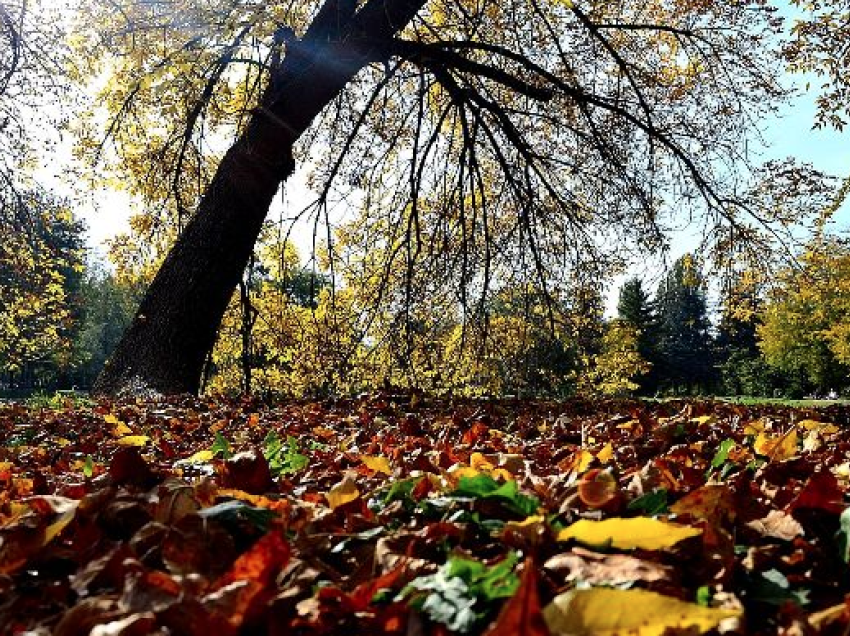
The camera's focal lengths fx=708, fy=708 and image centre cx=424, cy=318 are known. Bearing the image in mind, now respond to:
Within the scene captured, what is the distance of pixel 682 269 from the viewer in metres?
7.95

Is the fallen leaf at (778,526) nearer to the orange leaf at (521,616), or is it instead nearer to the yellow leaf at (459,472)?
the yellow leaf at (459,472)

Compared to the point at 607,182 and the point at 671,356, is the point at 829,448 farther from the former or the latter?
the point at 671,356

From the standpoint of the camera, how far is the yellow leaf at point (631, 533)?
85 centimetres

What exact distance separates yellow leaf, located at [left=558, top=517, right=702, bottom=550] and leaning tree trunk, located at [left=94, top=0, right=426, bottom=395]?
499 centimetres

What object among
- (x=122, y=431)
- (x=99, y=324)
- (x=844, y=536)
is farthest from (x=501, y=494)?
(x=99, y=324)

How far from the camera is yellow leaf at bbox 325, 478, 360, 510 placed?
1.20m

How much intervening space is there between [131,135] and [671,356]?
5486 cm

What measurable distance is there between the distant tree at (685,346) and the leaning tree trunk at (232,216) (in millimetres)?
43281

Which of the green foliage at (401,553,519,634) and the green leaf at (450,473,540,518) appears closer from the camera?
the green foliage at (401,553,519,634)

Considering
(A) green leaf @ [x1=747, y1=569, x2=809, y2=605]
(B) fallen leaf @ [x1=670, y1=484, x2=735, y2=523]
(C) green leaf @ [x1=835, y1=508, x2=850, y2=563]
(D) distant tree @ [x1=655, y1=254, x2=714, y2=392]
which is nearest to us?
(A) green leaf @ [x1=747, y1=569, x2=809, y2=605]

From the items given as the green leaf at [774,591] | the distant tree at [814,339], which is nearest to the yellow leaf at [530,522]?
the green leaf at [774,591]

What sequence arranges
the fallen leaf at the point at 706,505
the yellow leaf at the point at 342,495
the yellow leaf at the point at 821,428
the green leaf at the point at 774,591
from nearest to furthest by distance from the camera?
the green leaf at the point at 774,591
the fallen leaf at the point at 706,505
the yellow leaf at the point at 342,495
the yellow leaf at the point at 821,428

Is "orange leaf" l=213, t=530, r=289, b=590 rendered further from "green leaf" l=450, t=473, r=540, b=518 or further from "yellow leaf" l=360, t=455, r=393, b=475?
"yellow leaf" l=360, t=455, r=393, b=475

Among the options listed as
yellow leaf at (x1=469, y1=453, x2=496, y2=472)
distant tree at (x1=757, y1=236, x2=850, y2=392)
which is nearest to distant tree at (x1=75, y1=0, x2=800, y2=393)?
yellow leaf at (x1=469, y1=453, x2=496, y2=472)
